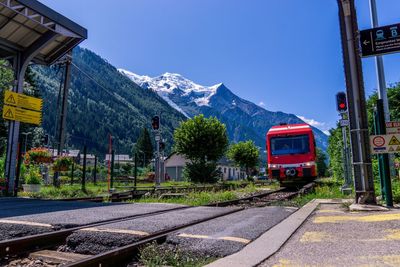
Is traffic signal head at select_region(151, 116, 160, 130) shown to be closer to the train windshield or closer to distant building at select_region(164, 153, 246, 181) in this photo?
the train windshield

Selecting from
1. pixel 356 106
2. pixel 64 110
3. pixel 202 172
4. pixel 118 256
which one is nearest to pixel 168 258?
pixel 118 256

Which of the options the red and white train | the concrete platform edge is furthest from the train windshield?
the concrete platform edge

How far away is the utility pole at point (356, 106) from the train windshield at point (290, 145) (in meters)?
9.70

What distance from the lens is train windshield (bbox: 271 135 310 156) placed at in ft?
60.3

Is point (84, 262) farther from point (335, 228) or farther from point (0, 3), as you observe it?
point (0, 3)

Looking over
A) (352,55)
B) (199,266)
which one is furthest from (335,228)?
(352,55)

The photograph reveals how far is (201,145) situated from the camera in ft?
106

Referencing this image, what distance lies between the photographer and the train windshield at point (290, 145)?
18.4 meters

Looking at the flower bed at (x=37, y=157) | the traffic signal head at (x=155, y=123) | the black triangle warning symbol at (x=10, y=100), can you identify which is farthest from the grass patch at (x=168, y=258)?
the traffic signal head at (x=155, y=123)

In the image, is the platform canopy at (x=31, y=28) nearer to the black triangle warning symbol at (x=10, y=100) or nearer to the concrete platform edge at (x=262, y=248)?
the black triangle warning symbol at (x=10, y=100)

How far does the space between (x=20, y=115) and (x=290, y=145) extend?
41.1 feet

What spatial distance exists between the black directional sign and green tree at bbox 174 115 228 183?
24091 millimetres

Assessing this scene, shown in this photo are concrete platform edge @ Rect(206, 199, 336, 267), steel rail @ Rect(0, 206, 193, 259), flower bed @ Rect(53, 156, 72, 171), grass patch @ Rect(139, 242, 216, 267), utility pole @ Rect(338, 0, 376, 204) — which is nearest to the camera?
concrete platform edge @ Rect(206, 199, 336, 267)

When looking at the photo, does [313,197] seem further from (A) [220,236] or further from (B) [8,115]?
(B) [8,115]
